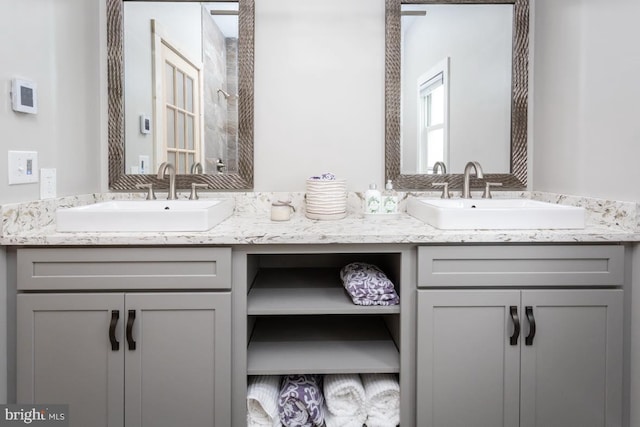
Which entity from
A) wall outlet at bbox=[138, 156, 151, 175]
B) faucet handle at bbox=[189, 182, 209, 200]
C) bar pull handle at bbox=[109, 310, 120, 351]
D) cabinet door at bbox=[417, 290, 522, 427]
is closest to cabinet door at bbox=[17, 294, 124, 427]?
bar pull handle at bbox=[109, 310, 120, 351]

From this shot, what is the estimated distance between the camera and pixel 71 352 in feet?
4.54

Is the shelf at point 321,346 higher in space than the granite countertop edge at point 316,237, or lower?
lower

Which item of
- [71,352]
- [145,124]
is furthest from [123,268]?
[145,124]

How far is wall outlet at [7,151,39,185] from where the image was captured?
54.4 inches

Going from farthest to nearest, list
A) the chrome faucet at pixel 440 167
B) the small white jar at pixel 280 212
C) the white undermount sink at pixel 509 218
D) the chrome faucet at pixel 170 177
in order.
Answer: the chrome faucet at pixel 440 167 < the chrome faucet at pixel 170 177 < the small white jar at pixel 280 212 < the white undermount sink at pixel 509 218

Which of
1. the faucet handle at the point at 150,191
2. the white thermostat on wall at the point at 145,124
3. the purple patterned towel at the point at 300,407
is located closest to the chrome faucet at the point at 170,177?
the faucet handle at the point at 150,191

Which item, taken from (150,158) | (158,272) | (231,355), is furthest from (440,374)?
(150,158)

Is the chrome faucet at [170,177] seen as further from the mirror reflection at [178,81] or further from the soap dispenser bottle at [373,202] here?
the soap dispenser bottle at [373,202]

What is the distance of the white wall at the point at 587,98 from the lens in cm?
142

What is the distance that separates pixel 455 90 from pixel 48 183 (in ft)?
5.63

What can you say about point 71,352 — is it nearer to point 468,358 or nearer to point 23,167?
point 23,167

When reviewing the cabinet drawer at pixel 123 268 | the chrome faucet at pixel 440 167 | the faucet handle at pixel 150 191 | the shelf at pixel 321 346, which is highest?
the chrome faucet at pixel 440 167

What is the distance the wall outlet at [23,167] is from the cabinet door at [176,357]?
0.54m

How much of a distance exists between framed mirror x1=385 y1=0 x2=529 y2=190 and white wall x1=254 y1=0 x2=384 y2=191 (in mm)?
78
